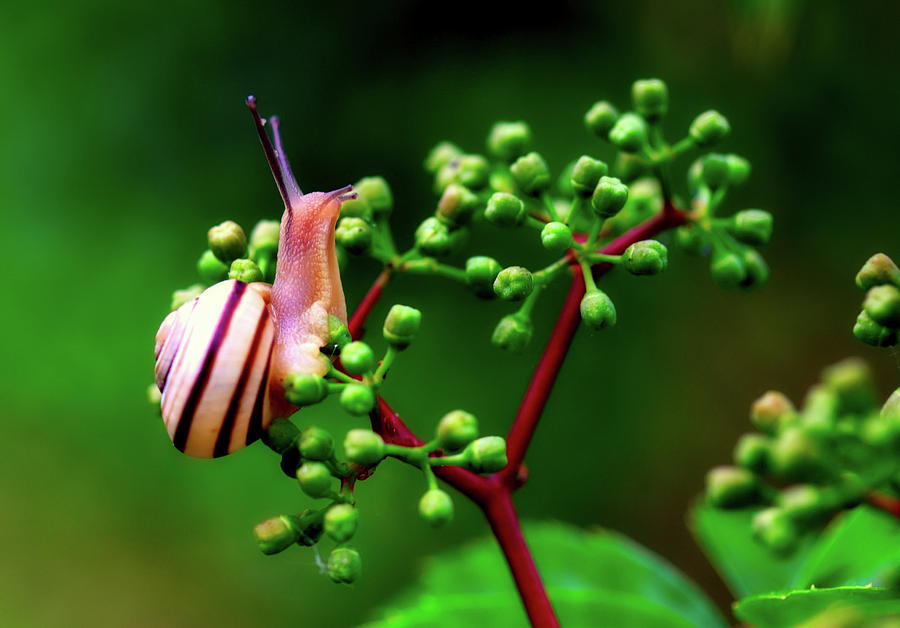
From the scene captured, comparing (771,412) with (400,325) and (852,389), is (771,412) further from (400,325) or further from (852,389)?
(400,325)

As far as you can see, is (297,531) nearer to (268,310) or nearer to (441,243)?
(268,310)

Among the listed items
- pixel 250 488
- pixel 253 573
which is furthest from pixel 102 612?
pixel 250 488

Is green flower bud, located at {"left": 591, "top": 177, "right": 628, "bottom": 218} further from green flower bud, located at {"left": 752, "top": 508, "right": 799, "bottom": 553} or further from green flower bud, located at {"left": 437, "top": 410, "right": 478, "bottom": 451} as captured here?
green flower bud, located at {"left": 752, "top": 508, "right": 799, "bottom": 553}

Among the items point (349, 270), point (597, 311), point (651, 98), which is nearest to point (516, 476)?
point (597, 311)

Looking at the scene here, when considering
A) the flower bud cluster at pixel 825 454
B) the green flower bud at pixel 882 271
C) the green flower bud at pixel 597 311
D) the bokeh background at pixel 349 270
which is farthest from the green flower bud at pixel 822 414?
the bokeh background at pixel 349 270

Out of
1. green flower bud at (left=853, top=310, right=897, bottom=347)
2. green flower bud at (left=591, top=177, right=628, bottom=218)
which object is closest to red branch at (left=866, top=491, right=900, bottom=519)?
green flower bud at (left=853, top=310, right=897, bottom=347)
